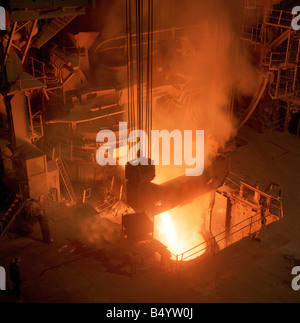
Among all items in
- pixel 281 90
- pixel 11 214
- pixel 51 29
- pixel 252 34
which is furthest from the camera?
pixel 281 90

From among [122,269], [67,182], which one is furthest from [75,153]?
[122,269]

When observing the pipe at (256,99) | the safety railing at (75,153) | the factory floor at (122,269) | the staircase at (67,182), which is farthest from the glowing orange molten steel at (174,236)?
the pipe at (256,99)

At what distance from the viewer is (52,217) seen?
12578 mm

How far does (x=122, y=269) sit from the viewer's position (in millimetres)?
10617

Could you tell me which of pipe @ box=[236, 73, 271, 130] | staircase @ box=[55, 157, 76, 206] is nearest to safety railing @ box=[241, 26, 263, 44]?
pipe @ box=[236, 73, 271, 130]

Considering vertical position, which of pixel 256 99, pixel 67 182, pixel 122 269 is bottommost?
pixel 67 182

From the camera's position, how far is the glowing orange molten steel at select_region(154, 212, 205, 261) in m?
16.4

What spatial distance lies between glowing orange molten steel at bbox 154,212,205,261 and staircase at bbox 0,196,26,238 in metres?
5.15

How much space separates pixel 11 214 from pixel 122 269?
12.4 feet

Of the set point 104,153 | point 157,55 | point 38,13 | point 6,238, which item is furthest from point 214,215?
point 38,13

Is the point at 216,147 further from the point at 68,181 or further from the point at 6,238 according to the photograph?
the point at 68,181

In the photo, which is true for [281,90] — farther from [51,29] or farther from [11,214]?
[11,214]

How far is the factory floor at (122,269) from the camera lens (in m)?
10.0

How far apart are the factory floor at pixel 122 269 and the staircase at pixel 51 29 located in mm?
4734
